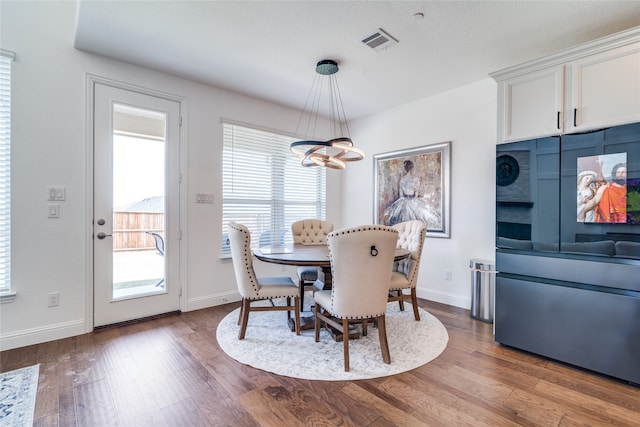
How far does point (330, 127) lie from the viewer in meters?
4.89

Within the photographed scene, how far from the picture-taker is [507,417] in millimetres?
1635

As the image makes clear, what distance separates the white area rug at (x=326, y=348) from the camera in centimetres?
211

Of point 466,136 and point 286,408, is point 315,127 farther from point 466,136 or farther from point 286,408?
point 286,408

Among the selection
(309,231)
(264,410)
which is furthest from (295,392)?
(309,231)

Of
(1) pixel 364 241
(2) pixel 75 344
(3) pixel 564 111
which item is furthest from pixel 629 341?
(2) pixel 75 344

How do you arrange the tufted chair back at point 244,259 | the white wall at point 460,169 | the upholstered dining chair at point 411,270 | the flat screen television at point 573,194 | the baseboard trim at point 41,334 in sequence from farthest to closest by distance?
1. the white wall at point 460,169
2. the upholstered dining chair at point 411,270
3. the tufted chair back at point 244,259
4. the baseboard trim at point 41,334
5. the flat screen television at point 573,194

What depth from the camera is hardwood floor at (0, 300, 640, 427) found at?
162 cm

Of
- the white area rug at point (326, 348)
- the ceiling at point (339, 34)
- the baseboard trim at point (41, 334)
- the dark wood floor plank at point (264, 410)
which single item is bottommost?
the dark wood floor plank at point (264, 410)

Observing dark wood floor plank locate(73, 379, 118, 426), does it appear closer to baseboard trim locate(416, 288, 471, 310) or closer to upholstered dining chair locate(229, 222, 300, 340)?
upholstered dining chair locate(229, 222, 300, 340)

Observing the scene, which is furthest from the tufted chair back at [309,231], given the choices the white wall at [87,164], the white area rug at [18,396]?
the white area rug at [18,396]

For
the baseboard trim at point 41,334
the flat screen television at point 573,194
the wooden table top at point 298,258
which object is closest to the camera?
the flat screen television at point 573,194

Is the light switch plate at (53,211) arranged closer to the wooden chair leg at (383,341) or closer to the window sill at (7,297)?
the window sill at (7,297)

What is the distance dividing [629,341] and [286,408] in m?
2.28

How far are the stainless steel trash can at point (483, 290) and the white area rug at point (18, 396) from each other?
358 centimetres
